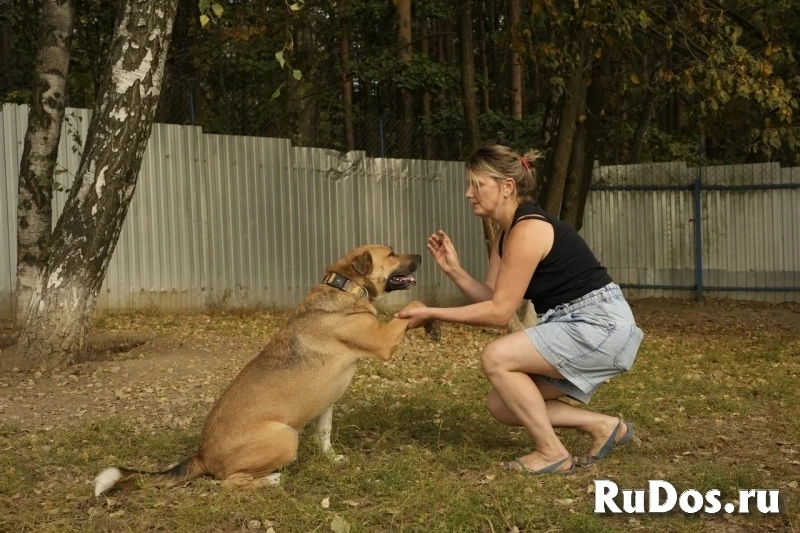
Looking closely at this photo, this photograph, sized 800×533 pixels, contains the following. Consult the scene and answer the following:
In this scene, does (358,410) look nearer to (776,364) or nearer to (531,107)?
(776,364)

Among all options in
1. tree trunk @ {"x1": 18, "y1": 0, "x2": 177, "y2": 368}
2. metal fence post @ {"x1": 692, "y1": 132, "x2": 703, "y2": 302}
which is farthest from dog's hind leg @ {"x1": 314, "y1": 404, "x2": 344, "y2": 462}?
metal fence post @ {"x1": 692, "y1": 132, "x2": 703, "y2": 302}

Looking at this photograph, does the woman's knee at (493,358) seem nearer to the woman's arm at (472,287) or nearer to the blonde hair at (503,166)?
the woman's arm at (472,287)

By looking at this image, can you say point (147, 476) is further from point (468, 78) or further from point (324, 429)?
point (468, 78)

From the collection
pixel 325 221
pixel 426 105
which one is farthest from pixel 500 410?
pixel 426 105

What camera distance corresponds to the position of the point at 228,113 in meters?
17.1

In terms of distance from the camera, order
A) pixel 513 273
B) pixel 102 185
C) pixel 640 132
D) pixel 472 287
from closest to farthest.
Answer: pixel 513 273
pixel 472 287
pixel 102 185
pixel 640 132

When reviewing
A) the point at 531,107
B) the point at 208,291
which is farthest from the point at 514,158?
the point at 531,107

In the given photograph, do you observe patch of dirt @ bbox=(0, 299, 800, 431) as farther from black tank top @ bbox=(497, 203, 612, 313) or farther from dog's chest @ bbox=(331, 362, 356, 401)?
black tank top @ bbox=(497, 203, 612, 313)

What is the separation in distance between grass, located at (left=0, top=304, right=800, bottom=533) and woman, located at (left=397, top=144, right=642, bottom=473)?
322mm

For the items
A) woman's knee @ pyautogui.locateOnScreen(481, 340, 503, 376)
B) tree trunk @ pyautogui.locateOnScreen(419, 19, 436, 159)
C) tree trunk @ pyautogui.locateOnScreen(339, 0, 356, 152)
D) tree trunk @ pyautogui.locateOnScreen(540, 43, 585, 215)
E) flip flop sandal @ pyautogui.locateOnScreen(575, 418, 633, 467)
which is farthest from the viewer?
tree trunk @ pyautogui.locateOnScreen(339, 0, 356, 152)

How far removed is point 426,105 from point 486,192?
19.8m

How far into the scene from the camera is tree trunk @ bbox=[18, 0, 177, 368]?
779cm

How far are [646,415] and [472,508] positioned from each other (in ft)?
8.47

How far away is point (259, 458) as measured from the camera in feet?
15.4
